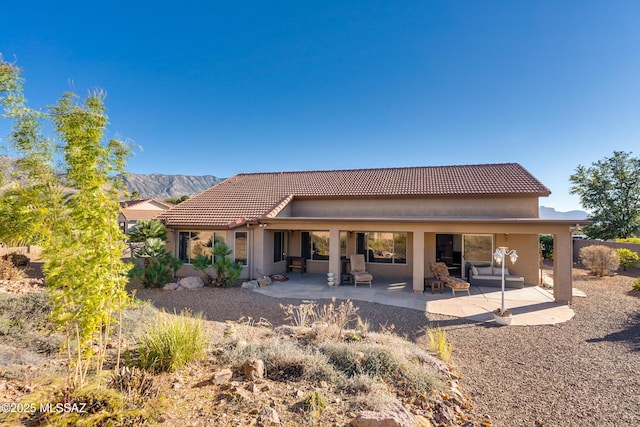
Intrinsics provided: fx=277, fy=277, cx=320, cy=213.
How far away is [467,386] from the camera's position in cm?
499

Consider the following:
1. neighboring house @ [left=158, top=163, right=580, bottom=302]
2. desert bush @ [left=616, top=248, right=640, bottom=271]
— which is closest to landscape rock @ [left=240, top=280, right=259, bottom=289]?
neighboring house @ [left=158, top=163, right=580, bottom=302]

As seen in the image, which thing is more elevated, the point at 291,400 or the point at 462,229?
the point at 462,229

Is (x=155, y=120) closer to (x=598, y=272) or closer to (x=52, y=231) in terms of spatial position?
(x=52, y=231)

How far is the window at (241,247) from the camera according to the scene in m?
14.4

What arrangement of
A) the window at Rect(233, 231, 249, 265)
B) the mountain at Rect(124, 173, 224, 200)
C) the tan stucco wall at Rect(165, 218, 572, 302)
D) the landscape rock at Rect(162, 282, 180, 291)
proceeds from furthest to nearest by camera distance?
the mountain at Rect(124, 173, 224, 200) < the window at Rect(233, 231, 249, 265) < the landscape rock at Rect(162, 282, 180, 291) < the tan stucco wall at Rect(165, 218, 572, 302)

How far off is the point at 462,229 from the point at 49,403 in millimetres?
12322

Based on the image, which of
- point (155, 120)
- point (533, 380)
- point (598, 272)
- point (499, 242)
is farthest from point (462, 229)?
point (155, 120)

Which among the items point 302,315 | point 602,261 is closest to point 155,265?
point 302,315

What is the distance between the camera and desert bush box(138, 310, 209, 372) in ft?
15.1

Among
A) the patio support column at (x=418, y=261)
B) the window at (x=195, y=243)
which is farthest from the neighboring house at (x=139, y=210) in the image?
the patio support column at (x=418, y=261)

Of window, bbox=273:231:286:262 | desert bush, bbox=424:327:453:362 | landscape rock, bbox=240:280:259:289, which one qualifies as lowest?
landscape rock, bbox=240:280:259:289

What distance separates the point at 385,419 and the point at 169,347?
3603mm

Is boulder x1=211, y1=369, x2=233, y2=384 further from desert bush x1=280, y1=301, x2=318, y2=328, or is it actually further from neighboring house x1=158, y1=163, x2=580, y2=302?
neighboring house x1=158, y1=163, x2=580, y2=302

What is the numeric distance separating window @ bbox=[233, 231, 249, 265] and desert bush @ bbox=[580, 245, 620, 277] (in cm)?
1929
